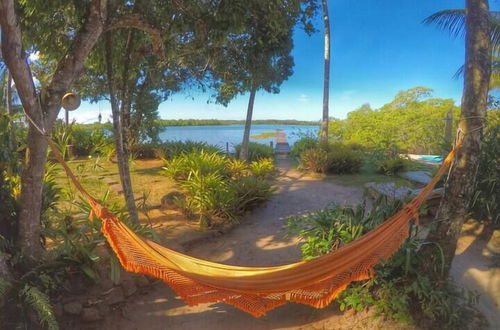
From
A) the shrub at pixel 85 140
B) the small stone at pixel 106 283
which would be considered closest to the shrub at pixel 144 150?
the shrub at pixel 85 140

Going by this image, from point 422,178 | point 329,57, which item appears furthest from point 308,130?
point 422,178

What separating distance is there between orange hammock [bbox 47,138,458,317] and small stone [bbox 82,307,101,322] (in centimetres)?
61

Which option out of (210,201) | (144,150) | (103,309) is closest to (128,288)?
(103,309)

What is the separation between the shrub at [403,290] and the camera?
1747mm

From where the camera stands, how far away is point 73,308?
201 cm

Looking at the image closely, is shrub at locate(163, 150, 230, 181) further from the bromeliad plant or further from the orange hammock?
the orange hammock

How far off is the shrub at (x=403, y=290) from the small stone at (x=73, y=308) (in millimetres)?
1605

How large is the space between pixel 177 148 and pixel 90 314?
231 inches

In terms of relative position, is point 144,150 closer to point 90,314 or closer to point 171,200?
point 171,200

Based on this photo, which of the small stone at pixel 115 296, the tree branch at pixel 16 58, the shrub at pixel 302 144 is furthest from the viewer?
the shrub at pixel 302 144

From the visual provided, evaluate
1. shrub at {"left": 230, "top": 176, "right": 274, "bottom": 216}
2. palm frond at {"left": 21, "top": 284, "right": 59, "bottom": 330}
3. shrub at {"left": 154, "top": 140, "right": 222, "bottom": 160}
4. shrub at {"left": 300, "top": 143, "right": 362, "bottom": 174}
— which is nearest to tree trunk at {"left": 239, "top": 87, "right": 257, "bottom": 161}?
shrub at {"left": 154, "top": 140, "right": 222, "bottom": 160}

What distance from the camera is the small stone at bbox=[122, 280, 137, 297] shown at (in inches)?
91.5

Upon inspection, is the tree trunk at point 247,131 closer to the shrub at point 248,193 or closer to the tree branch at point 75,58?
the shrub at point 248,193

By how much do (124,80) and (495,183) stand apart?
366 centimetres
